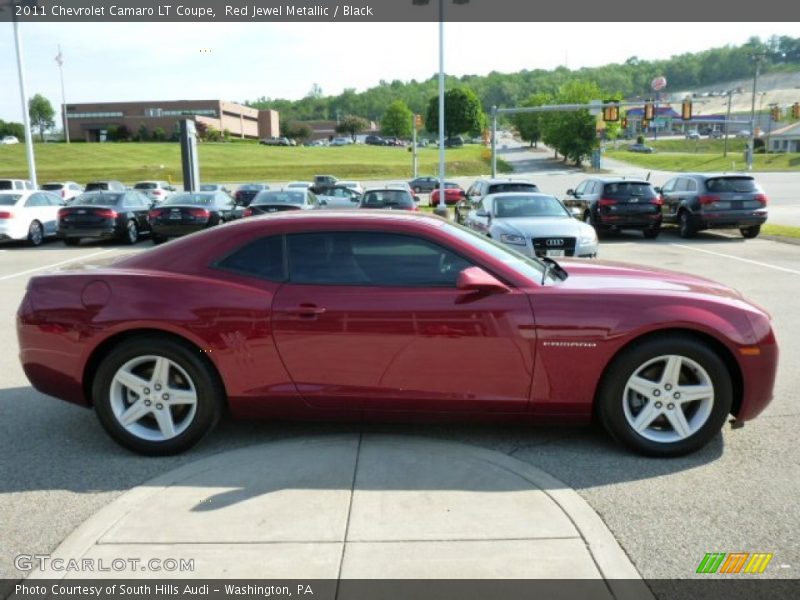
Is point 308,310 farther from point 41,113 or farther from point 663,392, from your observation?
point 41,113

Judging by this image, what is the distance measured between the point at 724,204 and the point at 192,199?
13.4 metres

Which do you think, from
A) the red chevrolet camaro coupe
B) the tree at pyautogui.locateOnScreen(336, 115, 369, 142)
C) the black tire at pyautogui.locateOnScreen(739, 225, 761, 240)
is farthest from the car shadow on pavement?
the tree at pyautogui.locateOnScreen(336, 115, 369, 142)

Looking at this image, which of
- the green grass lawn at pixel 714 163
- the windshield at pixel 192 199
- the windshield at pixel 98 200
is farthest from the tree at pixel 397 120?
the windshield at pixel 192 199

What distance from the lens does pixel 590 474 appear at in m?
3.85

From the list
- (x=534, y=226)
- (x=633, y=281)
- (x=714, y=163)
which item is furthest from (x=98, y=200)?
(x=714, y=163)

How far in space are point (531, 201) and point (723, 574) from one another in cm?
1064

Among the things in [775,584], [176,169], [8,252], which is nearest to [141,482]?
[775,584]

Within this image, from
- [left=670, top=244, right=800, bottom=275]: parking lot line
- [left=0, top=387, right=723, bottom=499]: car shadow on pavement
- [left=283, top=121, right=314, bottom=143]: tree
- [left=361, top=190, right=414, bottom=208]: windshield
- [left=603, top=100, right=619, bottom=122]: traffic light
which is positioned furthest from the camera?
[left=283, top=121, right=314, bottom=143]: tree

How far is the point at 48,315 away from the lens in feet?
13.9

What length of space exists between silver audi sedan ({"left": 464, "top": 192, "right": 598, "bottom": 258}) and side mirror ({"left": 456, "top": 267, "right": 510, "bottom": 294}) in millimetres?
5705

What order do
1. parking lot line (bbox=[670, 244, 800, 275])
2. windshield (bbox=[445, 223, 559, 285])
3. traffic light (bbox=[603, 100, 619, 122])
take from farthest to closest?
traffic light (bbox=[603, 100, 619, 122]) < parking lot line (bbox=[670, 244, 800, 275]) < windshield (bbox=[445, 223, 559, 285])

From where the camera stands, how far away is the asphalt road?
318 cm

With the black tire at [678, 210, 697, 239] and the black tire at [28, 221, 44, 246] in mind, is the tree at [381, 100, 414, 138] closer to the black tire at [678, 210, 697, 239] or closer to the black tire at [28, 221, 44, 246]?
the black tire at [678, 210, 697, 239]

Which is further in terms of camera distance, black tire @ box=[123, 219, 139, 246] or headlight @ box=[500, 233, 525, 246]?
black tire @ box=[123, 219, 139, 246]
